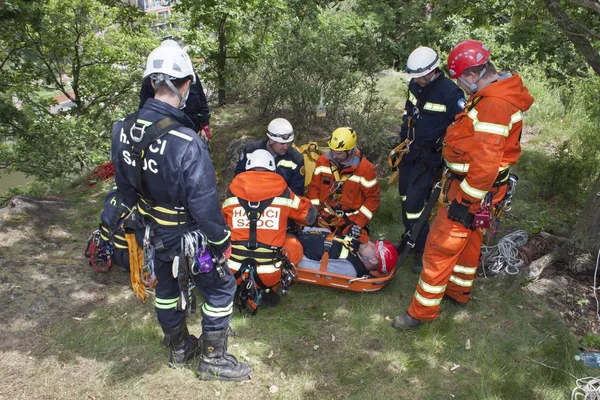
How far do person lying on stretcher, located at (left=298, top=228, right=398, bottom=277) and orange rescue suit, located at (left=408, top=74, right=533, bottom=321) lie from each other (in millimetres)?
690

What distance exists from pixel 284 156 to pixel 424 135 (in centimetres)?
164

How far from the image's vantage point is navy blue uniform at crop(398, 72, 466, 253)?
436 cm

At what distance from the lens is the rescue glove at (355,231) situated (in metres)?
4.91

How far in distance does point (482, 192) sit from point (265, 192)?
6.17 ft

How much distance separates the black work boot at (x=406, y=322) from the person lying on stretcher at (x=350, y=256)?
646 millimetres

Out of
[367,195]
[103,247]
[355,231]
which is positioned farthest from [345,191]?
[103,247]

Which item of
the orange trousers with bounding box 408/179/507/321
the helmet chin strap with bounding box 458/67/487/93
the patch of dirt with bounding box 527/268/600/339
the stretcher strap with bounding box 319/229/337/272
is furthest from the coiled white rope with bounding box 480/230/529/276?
the helmet chin strap with bounding box 458/67/487/93

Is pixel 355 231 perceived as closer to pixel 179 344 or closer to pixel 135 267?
pixel 179 344

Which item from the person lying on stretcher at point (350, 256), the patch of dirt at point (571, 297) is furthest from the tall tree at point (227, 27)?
the patch of dirt at point (571, 297)

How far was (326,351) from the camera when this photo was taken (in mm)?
3789

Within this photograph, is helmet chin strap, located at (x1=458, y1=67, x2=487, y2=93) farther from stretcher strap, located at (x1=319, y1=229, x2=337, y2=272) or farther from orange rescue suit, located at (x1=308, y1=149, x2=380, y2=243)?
stretcher strap, located at (x1=319, y1=229, x2=337, y2=272)

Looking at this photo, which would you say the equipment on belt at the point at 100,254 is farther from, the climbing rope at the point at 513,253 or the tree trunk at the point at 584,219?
the tree trunk at the point at 584,219

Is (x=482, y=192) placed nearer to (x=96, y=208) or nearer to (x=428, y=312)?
(x=428, y=312)

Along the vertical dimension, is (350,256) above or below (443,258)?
below
